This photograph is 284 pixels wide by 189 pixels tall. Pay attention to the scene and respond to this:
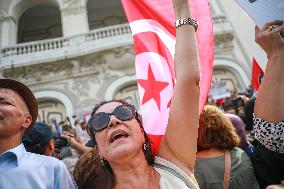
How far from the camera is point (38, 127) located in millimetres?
2439

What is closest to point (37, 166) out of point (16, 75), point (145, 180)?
point (145, 180)

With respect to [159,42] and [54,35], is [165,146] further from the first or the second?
[54,35]

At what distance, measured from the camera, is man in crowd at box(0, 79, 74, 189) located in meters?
1.56

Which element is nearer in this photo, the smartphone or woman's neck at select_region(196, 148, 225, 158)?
woman's neck at select_region(196, 148, 225, 158)

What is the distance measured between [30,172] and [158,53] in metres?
1.26

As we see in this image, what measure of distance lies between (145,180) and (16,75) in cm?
1050

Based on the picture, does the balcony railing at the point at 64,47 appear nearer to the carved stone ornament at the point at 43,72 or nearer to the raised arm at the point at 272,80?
the carved stone ornament at the point at 43,72

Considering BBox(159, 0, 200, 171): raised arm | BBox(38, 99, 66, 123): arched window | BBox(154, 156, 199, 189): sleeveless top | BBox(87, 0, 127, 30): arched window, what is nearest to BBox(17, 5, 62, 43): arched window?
BBox(87, 0, 127, 30): arched window

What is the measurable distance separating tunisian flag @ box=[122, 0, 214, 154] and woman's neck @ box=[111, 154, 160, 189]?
0.40 metres

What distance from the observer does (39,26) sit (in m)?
14.2

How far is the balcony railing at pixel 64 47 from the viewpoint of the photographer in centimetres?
1105

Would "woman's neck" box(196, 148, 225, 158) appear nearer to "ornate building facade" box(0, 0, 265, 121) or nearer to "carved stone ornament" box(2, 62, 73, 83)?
"ornate building facade" box(0, 0, 265, 121)

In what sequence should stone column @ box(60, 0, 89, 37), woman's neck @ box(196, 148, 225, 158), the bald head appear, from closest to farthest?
1. the bald head
2. woman's neck @ box(196, 148, 225, 158)
3. stone column @ box(60, 0, 89, 37)

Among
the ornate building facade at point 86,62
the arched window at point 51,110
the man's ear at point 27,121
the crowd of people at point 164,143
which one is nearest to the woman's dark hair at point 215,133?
the crowd of people at point 164,143
